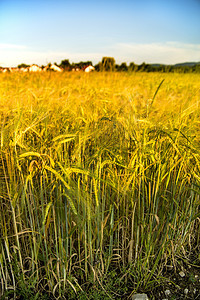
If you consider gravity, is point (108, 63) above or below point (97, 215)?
above

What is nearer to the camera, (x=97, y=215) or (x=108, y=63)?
(x=97, y=215)

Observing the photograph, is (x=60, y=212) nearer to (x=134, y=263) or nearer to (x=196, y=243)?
(x=134, y=263)

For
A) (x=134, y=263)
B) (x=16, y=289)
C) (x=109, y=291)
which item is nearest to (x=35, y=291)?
(x=16, y=289)

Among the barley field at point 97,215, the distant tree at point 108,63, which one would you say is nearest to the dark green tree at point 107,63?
the distant tree at point 108,63

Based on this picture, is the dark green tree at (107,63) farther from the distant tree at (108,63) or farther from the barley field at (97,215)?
the barley field at (97,215)

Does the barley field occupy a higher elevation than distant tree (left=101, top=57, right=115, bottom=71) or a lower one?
lower

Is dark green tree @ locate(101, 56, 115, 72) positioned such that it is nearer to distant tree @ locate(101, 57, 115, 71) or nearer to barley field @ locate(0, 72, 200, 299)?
distant tree @ locate(101, 57, 115, 71)

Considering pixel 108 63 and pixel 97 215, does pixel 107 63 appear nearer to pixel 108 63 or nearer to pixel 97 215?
pixel 108 63

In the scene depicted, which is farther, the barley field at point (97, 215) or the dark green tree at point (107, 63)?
the dark green tree at point (107, 63)

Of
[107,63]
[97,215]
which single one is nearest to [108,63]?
[107,63]

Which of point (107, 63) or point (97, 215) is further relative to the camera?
point (107, 63)

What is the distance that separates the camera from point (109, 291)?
1.24 metres

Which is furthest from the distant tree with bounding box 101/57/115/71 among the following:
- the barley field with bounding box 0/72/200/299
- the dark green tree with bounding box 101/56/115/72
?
the barley field with bounding box 0/72/200/299

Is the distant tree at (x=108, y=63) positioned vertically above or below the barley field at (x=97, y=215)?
above
